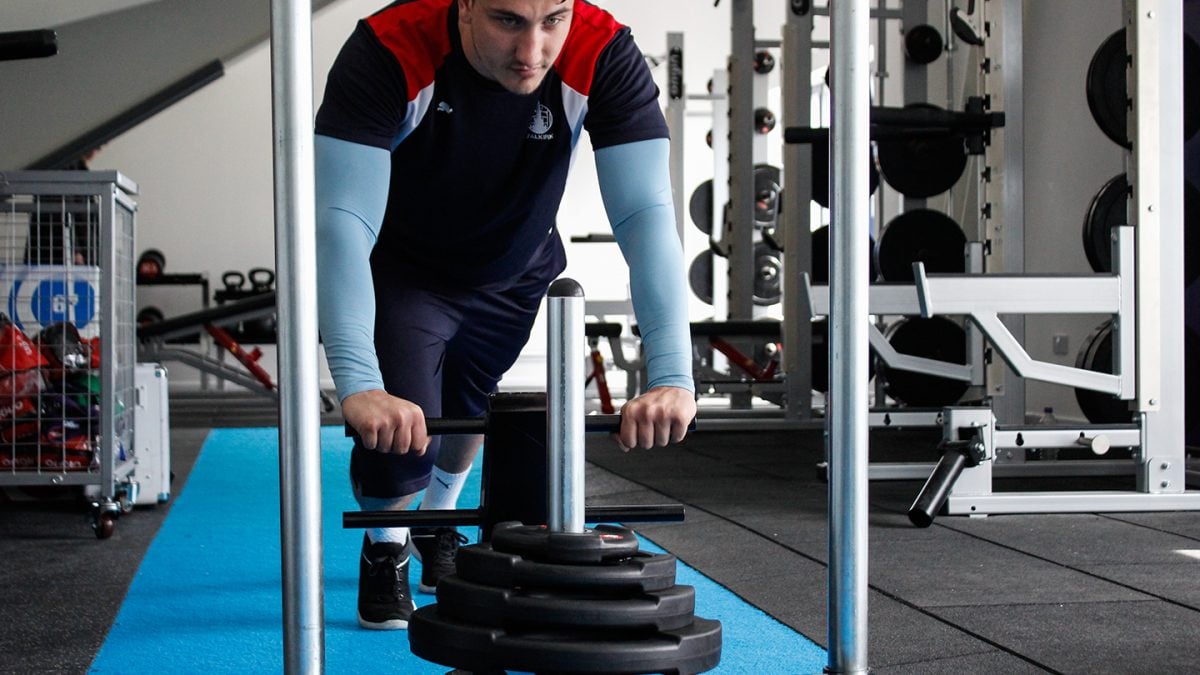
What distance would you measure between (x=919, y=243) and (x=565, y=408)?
415 centimetres

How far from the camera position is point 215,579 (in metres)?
2.40

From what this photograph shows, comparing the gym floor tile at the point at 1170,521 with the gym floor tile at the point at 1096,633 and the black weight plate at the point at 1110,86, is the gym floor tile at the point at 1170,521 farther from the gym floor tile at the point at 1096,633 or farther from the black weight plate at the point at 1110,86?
the black weight plate at the point at 1110,86

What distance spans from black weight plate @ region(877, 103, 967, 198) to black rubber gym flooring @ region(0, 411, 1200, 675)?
54.8 inches

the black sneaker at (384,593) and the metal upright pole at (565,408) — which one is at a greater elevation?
the metal upright pole at (565,408)

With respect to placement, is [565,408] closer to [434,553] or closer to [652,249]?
[652,249]

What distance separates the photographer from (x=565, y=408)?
0.96m

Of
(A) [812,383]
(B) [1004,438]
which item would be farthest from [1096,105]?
(A) [812,383]

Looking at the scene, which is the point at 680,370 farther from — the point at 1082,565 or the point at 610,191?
the point at 1082,565

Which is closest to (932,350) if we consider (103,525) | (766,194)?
(766,194)

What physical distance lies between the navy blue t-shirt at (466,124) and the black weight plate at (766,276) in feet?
16.9

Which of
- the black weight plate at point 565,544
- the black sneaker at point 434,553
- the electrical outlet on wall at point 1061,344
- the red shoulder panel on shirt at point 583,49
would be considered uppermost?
the red shoulder panel on shirt at point 583,49

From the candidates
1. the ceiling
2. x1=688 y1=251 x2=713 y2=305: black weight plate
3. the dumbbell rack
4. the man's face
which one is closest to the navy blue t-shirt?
the man's face

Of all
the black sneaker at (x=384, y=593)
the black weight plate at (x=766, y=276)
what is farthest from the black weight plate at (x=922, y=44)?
the black sneaker at (x=384, y=593)

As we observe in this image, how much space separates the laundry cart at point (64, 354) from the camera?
9.17ft
